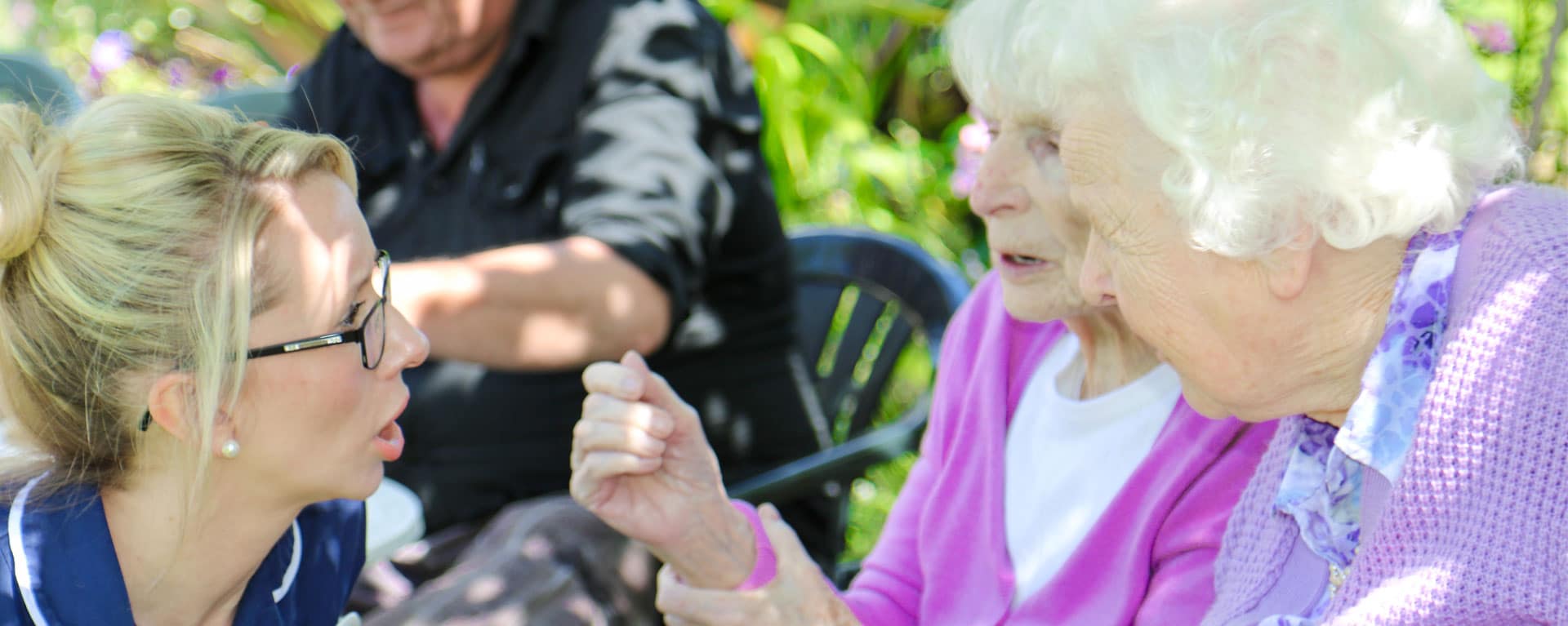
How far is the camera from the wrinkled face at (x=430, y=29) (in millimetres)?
2484

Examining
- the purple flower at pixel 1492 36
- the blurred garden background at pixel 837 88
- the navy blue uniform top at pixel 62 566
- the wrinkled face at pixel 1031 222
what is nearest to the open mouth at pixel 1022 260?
the wrinkled face at pixel 1031 222

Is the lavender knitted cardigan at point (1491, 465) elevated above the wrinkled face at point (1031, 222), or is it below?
above

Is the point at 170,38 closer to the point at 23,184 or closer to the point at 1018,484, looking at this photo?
the point at 23,184

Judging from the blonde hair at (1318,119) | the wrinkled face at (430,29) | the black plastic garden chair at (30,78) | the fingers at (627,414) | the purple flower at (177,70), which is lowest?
the purple flower at (177,70)

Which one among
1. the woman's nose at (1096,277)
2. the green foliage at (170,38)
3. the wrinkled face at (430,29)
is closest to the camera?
the woman's nose at (1096,277)

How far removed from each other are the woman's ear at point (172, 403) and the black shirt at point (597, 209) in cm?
88

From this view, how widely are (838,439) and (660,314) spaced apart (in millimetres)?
736

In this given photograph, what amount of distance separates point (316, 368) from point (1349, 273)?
1.11 metres

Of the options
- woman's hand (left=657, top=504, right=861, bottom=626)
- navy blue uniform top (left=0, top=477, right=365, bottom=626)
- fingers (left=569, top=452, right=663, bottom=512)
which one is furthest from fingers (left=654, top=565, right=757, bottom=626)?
navy blue uniform top (left=0, top=477, right=365, bottom=626)

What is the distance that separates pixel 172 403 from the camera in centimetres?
147

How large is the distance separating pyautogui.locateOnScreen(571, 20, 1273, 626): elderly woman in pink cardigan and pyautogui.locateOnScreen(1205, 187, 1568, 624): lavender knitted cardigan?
13.8 inches

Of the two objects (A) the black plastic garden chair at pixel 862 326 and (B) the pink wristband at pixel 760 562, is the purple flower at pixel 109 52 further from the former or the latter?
(B) the pink wristband at pixel 760 562

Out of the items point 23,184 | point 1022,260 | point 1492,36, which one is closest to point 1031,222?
point 1022,260

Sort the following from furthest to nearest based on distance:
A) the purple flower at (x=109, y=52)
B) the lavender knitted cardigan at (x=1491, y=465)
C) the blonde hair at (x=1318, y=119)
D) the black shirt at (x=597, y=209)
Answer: the purple flower at (x=109, y=52) < the black shirt at (x=597, y=209) < the blonde hair at (x=1318, y=119) < the lavender knitted cardigan at (x=1491, y=465)
